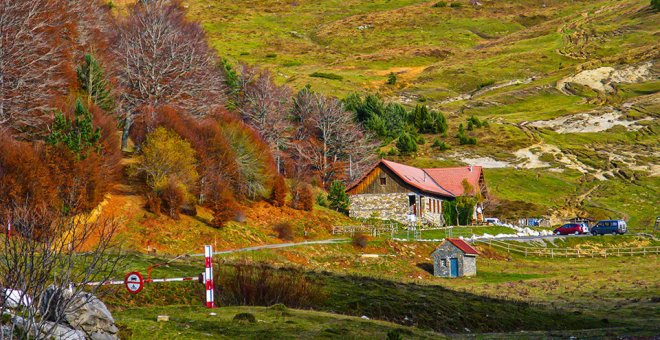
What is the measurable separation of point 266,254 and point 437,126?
105 m

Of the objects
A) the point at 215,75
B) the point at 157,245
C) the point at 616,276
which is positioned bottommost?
the point at 616,276

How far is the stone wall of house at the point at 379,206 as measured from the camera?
88375mm

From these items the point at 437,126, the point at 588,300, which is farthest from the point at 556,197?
Result: the point at 588,300

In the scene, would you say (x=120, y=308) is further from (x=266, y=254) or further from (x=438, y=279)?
(x=438, y=279)

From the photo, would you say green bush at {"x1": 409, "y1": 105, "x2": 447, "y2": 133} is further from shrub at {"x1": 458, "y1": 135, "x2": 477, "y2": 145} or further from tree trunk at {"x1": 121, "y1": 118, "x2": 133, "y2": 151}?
tree trunk at {"x1": 121, "y1": 118, "x2": 133, "y2": 151}

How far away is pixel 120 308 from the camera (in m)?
24.9

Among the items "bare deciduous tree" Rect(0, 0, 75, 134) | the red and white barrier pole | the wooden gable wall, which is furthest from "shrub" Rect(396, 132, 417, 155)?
the red and white barrier pole

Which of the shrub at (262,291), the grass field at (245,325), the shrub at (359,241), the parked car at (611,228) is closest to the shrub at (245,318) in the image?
the grass field at (245,325)

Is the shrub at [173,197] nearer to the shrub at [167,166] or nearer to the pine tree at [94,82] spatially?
the shrub at [167,166]

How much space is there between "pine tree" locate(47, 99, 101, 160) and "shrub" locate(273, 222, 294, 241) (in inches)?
588

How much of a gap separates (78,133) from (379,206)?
42086 mm

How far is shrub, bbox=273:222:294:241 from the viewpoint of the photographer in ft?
204

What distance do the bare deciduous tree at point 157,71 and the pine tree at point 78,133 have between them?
12053mm

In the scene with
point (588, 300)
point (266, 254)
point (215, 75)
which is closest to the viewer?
point (588, 300)
